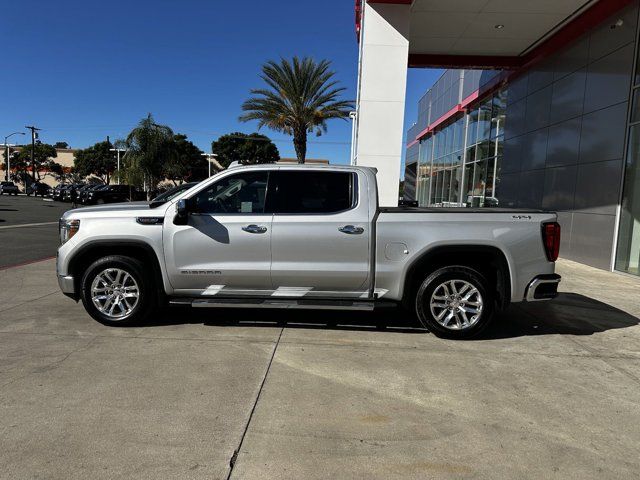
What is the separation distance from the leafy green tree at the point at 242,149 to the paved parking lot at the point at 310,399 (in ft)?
239

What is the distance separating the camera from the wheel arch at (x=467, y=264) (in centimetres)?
512

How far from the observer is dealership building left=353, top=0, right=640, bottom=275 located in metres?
10.2

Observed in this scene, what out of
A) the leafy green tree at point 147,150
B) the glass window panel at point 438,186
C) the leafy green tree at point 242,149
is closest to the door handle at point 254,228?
the glass window panel at point 438,186

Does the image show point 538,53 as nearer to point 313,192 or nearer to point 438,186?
point 313,192

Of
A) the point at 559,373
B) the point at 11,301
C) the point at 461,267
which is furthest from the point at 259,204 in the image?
the point at 11,301

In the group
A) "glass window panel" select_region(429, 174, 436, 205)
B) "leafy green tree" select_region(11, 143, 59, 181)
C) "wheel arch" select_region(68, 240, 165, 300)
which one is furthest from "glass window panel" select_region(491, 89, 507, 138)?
"leafy green tree" select_region(11, 143, 59, 181)

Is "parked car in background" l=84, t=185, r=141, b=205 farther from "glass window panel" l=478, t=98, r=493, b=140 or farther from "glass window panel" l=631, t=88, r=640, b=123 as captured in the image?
"glass window panel" l=631, t=88, r=640, b=123

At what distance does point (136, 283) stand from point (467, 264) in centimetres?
382

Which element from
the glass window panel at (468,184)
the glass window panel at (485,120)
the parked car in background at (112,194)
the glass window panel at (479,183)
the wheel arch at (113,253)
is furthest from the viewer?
the parked car in background at (112,194)

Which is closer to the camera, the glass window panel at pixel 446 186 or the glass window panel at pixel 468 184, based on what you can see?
the glass window panel at pixel 468 184

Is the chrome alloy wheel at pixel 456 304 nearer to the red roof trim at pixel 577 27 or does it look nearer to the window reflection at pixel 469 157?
the red roof trim at pixel 577 27

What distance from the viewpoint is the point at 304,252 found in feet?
17.0

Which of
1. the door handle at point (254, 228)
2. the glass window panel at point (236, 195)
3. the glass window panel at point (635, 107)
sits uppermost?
the glass window panel at point (635, 107)

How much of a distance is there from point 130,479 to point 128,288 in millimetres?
3057
